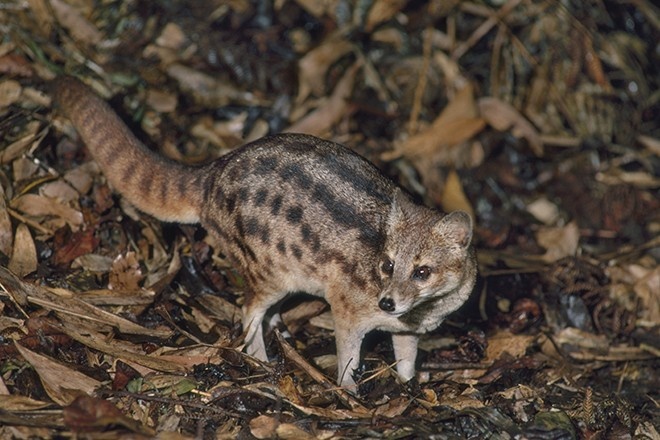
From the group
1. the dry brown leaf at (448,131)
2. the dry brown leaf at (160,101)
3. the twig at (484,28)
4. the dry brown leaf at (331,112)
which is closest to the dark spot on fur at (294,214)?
the dry brown leaf at (331,112)

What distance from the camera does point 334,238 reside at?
271 inches

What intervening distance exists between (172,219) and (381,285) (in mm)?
1994

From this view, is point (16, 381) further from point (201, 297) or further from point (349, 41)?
point (349, 41)

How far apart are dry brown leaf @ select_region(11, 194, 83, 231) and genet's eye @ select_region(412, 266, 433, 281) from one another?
10.2 ft

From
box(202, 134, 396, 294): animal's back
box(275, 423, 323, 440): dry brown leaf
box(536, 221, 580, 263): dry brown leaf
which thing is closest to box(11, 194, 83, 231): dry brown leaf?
box(202, 134, 396, 294): animal's back

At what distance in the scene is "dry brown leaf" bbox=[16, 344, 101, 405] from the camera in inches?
245

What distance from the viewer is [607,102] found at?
10836 mm

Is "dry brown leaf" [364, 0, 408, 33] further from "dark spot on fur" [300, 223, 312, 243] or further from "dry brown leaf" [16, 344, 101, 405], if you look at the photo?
"dry brown leaf" [16, 344, 101, 405]

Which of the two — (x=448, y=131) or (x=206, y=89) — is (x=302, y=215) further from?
(x=448, y=131)

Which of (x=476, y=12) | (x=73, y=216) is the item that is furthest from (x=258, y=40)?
(x=73, y=216)

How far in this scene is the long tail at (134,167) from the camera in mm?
7461

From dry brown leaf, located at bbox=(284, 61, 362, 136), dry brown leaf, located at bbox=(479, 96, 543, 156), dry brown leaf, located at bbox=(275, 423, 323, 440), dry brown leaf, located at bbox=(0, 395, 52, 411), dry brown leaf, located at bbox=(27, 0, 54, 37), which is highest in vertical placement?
dry brown leaf, located at bbox=(27, 0, 54, 37)

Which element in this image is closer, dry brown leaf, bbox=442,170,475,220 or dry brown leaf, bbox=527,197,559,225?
dry brown leaf, bbox=442,170,475,220

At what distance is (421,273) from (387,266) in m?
0.25
